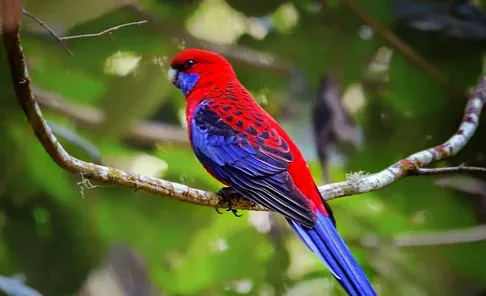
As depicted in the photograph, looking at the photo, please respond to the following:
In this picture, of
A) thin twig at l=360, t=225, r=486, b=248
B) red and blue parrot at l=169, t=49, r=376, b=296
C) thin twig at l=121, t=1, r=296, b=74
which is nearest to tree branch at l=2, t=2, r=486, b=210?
red and blue parrot at l=169, t=49, r=376, b=296

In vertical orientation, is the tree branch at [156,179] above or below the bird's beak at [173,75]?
above

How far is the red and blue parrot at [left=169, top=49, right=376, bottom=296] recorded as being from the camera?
6.58 feet

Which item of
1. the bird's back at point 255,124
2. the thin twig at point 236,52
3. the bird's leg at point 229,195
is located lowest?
the thin twig at point 236,52

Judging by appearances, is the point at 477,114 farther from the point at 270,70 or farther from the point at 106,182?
the point at 106,182

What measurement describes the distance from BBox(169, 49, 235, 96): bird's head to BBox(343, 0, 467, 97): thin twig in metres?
0.71

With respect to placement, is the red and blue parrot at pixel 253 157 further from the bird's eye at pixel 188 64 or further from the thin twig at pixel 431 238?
the thin twig at pixel 431 238

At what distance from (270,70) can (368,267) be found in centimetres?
101

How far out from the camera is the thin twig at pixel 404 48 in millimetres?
2990

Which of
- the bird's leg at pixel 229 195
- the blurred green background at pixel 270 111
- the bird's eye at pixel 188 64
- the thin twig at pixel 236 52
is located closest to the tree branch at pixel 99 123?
the blurred green background at pixel 270 111

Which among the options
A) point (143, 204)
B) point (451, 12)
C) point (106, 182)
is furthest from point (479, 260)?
point (106, 182)

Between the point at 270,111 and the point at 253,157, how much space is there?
1176mm

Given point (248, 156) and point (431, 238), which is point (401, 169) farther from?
point (431, 238)

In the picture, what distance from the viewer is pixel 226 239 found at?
326 centimetres

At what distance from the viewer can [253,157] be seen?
88.9 inches
